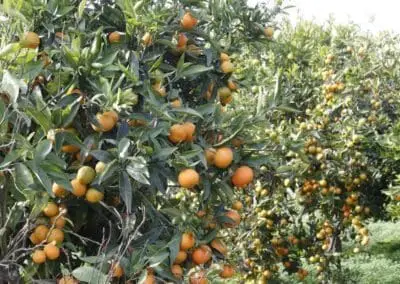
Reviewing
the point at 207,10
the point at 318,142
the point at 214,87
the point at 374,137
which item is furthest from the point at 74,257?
the point at 374,137

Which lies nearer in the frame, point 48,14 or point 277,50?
point 48,14

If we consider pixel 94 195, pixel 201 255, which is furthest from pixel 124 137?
pixel 201 255

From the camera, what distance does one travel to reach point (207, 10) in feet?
9.51

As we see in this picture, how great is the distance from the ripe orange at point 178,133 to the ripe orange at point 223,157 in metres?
0.17

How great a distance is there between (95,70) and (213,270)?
0.93 metres

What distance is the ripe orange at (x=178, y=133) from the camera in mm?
2273

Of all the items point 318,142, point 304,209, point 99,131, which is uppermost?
point 99,131

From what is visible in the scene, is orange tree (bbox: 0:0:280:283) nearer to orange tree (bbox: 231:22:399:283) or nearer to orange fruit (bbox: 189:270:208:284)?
orange fruit (bbox: 189:270:208:284)

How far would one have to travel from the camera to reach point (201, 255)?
2.36 m

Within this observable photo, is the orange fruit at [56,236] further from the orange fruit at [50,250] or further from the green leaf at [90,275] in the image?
the green leaf at [90,275]

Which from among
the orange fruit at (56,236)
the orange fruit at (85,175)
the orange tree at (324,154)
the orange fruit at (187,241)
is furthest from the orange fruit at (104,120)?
the orange tree at (324,154)

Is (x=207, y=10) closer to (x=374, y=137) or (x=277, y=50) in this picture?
(x=374, y=137)

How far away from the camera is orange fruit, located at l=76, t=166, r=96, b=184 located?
6.81 ft

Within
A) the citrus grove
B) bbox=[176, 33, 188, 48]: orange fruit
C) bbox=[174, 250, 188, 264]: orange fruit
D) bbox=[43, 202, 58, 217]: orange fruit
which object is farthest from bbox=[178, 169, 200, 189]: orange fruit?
bbox=[176, 33, 188, 48]: orange fruit
